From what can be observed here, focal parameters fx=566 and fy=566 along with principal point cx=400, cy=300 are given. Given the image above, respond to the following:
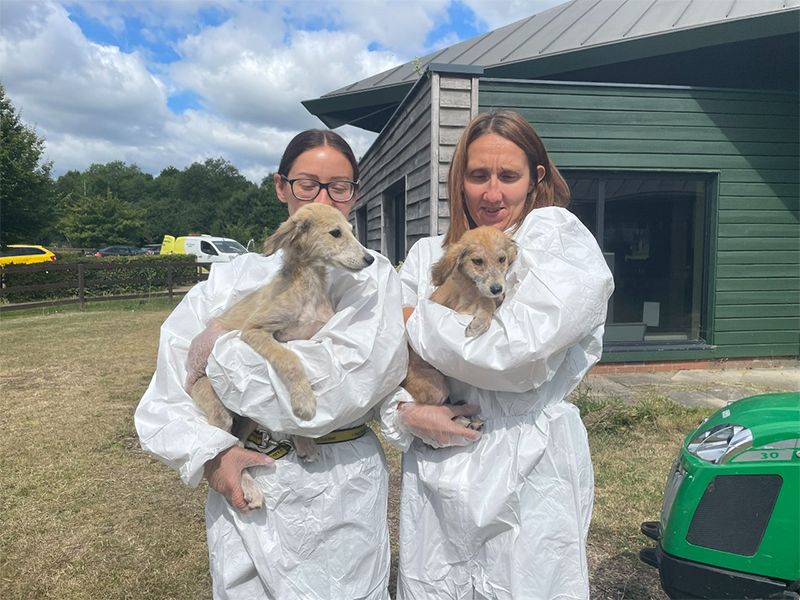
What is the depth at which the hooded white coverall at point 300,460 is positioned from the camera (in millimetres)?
1948

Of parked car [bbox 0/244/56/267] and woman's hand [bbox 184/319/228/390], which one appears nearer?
woman's hand [bbox 184/319/228/390]

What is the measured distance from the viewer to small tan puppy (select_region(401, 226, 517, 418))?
2.25 m

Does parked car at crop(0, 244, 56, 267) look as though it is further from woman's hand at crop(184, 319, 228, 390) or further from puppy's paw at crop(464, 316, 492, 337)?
puppy's paw at crop(464, 316, 492, 337)

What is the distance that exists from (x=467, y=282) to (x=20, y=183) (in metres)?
37.8

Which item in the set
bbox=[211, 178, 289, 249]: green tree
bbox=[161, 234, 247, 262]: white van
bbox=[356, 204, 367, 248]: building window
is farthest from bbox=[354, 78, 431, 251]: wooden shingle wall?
bbox=[211, 178, 289, 249]: green tree

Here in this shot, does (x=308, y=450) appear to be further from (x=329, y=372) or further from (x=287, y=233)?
(x=287, y=233)

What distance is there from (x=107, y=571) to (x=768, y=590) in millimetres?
4146

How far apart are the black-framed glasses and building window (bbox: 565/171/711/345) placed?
7.15 meters

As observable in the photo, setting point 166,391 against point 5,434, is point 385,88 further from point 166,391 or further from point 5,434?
point 166,391

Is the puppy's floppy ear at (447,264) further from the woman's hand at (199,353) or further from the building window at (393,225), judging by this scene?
the building window at (393,225)

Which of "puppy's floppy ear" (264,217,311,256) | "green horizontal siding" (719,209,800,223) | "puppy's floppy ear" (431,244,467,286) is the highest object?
"green horizontal siding" (719,209,800,223)

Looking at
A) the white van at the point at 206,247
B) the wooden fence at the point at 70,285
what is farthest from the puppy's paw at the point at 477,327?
the white van at the point at 206,247

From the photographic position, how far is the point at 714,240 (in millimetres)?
9133

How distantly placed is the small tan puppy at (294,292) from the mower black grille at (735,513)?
178cm
